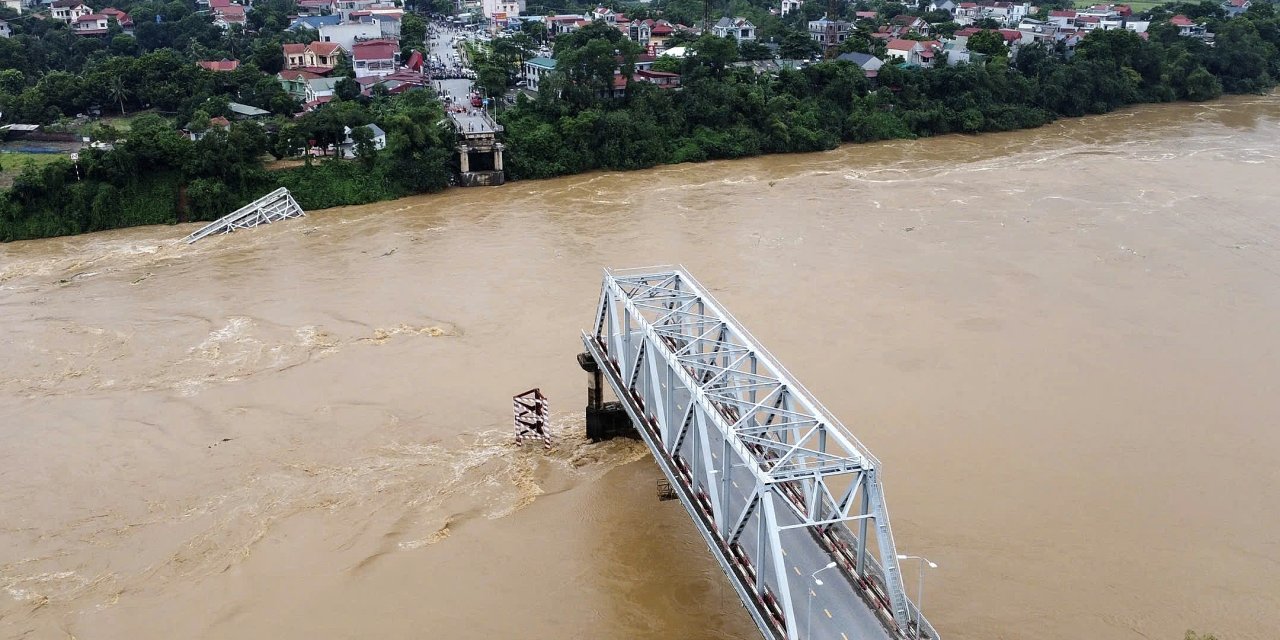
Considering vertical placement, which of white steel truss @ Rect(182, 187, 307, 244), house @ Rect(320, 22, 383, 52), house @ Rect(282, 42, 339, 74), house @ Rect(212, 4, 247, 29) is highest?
house @ Rect(212, 4, 247, 29)

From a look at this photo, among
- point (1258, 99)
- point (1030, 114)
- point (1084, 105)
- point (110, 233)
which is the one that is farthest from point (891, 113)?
point (110, 233)

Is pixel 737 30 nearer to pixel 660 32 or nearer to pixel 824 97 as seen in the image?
pixel 660 32

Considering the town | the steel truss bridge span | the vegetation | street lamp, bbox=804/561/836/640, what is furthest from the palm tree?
street lamp, bbox=804/561/836/640

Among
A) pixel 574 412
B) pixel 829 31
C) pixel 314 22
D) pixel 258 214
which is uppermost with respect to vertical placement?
pixel 314 22

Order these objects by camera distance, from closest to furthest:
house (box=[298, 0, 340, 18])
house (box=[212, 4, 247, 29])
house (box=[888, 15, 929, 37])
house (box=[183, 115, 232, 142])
Result: house (box=[183, 115, 232, 142]), house (box=[888, 15, 929, 37]), house (box=[212, 4, 247, 29]), house (box=[298, 0, 340, 18])

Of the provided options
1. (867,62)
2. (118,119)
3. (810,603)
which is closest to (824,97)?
(867,62)

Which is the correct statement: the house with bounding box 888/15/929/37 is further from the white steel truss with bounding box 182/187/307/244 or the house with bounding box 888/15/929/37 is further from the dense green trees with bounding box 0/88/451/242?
the white steel truss with bounding box 182/187/307/244

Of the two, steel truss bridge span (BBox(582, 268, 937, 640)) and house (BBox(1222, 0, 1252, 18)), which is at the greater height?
house (BBox(1222, 0, 1252, 18))
